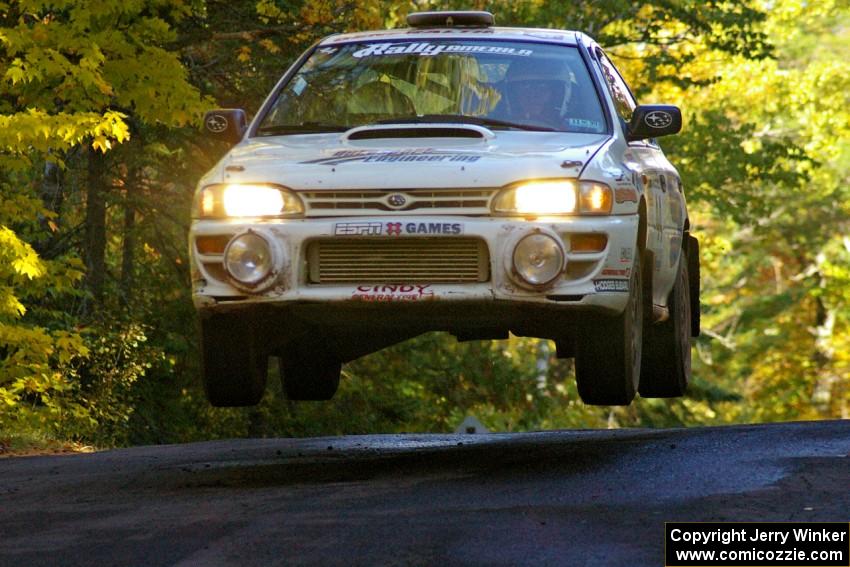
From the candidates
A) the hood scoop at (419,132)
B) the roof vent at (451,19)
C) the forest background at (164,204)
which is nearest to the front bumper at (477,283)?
the hood scoop at (419,132)

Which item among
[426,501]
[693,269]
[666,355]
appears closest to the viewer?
[426,501]

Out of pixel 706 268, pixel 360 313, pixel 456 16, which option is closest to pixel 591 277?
pixel 360 313

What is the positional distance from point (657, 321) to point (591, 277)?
1970 millimetres

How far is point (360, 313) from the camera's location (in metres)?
8.08

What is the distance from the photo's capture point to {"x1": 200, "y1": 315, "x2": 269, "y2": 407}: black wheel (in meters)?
8.55

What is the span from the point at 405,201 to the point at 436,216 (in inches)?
6.0

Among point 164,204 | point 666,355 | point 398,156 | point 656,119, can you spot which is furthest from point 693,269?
point 164,204

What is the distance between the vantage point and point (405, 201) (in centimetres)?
794

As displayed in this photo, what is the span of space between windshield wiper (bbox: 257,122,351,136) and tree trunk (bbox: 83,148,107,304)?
34.4 feet

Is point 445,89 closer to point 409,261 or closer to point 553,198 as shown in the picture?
point 553,198

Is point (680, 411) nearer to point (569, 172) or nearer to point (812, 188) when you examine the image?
point (812, 188)

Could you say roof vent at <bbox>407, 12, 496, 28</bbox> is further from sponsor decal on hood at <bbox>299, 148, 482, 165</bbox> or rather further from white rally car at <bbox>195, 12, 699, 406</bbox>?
sponsor decal on hood at <bbox>299, 148, 482, 165</bbox>

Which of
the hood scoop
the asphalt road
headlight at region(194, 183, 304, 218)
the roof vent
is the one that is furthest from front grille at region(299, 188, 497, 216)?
the roof vent

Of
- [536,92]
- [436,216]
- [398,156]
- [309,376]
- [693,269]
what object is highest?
[536,92]
